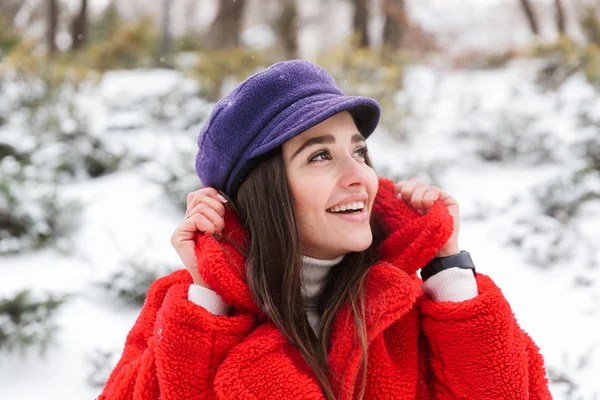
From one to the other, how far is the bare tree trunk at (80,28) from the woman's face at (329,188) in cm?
1358

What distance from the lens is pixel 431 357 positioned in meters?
1.49

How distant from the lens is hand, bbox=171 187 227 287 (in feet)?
4.68

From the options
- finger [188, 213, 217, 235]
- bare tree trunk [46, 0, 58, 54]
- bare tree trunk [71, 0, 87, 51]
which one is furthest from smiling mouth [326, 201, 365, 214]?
bare tree trunk [46, 0, 58, 54]

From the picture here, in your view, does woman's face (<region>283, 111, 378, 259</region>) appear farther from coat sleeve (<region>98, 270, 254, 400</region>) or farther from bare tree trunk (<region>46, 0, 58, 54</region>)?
bare tree trunk (<region>46, 0, 58, 54</region>)

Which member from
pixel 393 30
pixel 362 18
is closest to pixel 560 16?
pixel 393 30

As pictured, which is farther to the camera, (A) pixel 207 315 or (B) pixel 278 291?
(B) pixel 278 291

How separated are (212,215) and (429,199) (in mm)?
650

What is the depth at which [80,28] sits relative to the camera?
542 inches

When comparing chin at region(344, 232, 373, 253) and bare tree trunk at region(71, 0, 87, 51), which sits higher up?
bare tree trunk at region(71, 0, 87, 51)

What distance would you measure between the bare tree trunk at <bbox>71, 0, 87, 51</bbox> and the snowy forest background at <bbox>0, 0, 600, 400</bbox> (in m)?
4.84

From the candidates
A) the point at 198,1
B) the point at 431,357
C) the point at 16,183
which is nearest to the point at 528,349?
the point at 431,357

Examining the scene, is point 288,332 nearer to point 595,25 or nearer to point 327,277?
point 327,277

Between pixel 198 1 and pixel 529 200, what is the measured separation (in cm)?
4490

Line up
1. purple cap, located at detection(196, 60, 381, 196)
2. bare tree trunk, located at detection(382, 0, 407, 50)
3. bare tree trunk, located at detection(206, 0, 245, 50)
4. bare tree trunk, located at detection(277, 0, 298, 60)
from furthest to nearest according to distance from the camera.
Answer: bare tree trunk, located at detection(206, 0, 245, 50)
bare tree trunk, located at detection(382, 0, 407, 50)
bare tree trunk, located at detection(277, 0, 298, 60)
purple cap, located at detection(196, 60, 381, 196)
